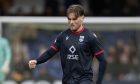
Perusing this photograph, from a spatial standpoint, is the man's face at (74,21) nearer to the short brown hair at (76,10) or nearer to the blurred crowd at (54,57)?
the short brown hair at (76,10)

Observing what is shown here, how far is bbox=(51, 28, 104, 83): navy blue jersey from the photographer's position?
28.9 ft

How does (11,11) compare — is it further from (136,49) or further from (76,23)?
(76,23)

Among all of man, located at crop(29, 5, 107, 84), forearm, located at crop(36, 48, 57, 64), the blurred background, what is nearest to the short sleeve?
man, located at crop(29, 5, 107, 84)

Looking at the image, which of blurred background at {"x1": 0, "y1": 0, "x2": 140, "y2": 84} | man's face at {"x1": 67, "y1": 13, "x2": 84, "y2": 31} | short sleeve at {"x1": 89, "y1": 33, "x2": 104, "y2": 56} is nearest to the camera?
man's face at {"x1": 67, "y1": 13, "x2": 84, "y2": 31}

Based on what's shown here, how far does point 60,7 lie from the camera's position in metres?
16.8

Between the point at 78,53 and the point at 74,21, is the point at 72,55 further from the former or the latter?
the point at 74,21

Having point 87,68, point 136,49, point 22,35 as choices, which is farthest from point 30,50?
point 87,68

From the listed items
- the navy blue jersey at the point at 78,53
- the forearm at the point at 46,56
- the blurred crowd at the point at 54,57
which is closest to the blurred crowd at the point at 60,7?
the blurred crowd at the point at 54,57

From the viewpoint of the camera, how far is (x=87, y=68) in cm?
881

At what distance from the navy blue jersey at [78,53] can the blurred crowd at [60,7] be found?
7.53 m

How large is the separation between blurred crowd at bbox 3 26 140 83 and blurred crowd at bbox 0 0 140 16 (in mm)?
747

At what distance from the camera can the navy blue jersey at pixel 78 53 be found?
880 centimetres

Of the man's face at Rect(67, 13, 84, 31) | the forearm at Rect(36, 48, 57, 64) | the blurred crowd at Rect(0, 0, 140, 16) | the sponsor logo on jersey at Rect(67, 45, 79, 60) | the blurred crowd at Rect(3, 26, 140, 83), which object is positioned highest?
the man's face at Rect(67, 13, 84, 31)

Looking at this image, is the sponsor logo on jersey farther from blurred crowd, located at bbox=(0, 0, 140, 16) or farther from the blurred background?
blurred crowd, located at bbox=(0, 0, 140, 16)
